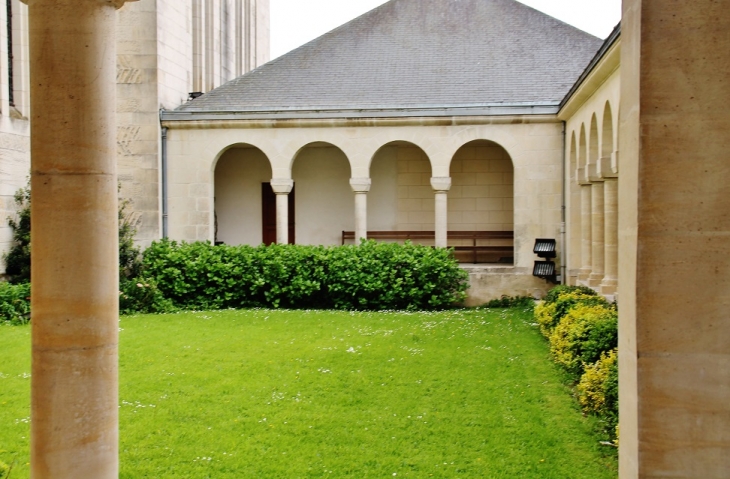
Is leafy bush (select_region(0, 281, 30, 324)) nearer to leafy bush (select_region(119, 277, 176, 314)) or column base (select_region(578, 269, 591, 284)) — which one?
leafy bush (select_region(119, 277, 176, 314))

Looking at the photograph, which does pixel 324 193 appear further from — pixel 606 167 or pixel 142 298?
pixel 606 167

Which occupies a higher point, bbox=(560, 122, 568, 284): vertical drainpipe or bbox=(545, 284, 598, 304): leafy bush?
Answer: bbox=(560, 122, 568, 284): vertical drainpipe

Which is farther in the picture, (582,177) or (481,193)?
(481,193)

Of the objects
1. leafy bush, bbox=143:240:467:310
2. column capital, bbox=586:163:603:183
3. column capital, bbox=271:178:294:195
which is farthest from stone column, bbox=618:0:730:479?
column capital, bbox=271:178:294:195

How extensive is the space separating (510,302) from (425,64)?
18.7 ft

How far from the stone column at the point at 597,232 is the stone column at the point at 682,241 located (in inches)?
363

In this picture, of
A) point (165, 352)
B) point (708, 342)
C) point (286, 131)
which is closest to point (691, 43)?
point (708, 342)

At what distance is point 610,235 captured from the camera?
10906mm

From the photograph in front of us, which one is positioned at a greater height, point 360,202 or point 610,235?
point 360,202

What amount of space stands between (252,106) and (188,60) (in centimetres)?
273

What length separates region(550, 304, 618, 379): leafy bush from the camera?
735 centimetres

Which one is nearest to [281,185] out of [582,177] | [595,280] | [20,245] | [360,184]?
[360,184]

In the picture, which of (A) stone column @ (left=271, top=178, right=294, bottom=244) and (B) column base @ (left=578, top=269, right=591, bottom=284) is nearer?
(B) column base @ (left=578, top=269, right=591, bottom=284)

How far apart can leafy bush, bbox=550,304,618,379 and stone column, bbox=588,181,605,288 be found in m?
2.76
